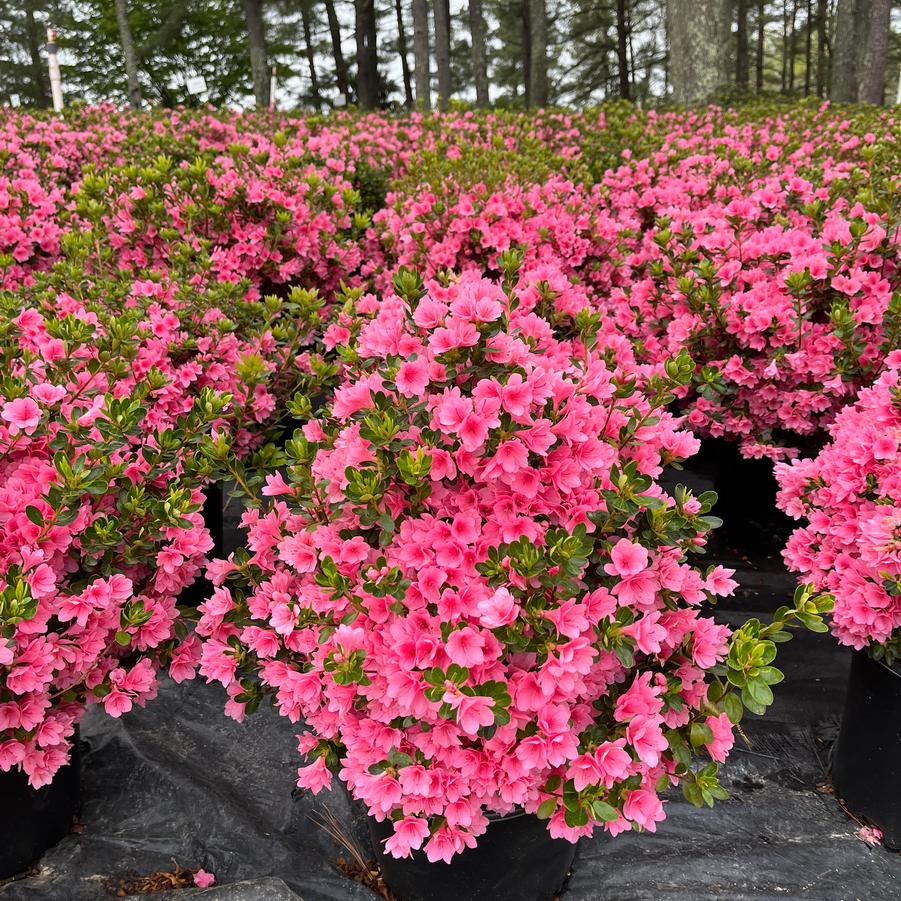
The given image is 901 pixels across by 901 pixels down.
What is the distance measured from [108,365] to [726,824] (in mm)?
2335

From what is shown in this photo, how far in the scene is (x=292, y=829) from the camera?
2252 millimetres

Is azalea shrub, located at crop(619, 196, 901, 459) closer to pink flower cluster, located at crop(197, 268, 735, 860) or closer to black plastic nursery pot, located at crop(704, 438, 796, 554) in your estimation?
black plastic nursery pot, located at crop(704, 438, 796, 554)

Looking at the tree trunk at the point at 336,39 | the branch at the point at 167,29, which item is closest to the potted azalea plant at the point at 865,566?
the branch at the point at 167,29

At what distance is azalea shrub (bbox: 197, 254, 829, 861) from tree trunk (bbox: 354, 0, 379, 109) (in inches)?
753

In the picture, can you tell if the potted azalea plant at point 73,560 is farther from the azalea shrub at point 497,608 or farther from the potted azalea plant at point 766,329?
the potted azalea plant at point 766,329

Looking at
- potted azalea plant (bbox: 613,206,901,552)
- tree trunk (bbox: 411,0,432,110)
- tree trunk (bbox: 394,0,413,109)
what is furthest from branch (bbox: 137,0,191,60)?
potted azalea plant (bbox: 613,206,901,552)

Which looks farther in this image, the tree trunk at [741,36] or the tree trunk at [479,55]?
the tree trunk at [741,36]

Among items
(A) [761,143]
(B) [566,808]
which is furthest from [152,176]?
(A) [761,143]

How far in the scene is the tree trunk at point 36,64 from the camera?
1011 inches

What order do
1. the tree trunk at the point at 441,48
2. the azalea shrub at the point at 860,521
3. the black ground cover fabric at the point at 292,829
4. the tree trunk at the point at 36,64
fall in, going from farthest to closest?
the tree trunk at the point at 36,64 → the tree trunk at the point at 441,48 → the black ground cover fabric at the point at 292,829 → the azalea shrub at the point at 860,521

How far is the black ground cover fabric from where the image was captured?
6.79 feet

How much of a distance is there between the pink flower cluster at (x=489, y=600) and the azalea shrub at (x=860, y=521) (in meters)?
0.50

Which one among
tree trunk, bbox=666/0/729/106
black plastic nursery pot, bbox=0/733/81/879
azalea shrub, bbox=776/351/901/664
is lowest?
black plastic nursery pot, bbox=0/733/81/879

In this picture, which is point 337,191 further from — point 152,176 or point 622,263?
point 622,263
